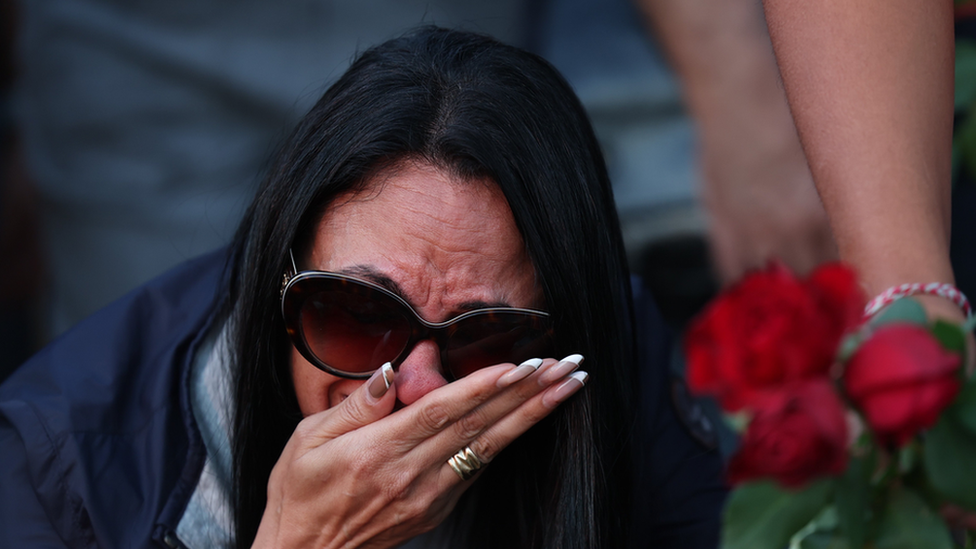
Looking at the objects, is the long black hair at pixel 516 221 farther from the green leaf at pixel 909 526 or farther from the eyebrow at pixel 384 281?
the green leaf at pixel 909 526

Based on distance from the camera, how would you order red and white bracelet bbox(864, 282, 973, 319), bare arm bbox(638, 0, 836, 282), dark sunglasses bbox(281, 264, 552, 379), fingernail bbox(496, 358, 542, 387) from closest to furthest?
red and white bracelet bbox(864, 282, 973, 319), fingernail bbox(496, 358, 542, 387), dark sunglasses bbox(281, 264, 552, 379), bare arm bbox(638, 0, 836, 282)

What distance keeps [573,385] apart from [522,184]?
39 cm

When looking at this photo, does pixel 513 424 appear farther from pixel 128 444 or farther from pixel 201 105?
pixel 201 105

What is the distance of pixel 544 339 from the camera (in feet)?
4.83

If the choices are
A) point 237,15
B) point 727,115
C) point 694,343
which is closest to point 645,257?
point 727,115

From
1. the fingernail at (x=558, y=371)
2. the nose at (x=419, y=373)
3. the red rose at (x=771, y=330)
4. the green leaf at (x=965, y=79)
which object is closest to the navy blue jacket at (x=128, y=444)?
the nose at (x=419, y=373)

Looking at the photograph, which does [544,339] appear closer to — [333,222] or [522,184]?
[522,184]


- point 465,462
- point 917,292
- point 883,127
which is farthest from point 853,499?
point 465,462

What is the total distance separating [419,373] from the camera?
1.44 meters

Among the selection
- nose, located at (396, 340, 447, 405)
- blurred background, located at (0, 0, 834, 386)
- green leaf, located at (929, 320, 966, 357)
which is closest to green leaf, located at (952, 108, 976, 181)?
green leaf, located at (929, 320, 966, 357)

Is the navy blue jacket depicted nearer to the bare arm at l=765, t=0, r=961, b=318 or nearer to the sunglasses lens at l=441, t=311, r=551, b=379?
the sunglasses lens at l=441, t=311, r=551, b=379

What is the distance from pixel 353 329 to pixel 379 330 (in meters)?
0.05

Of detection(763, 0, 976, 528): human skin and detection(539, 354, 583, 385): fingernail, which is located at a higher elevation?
detection(763, 0, 976, 528): human skin

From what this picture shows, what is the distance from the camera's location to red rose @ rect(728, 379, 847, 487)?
1.85 feet
